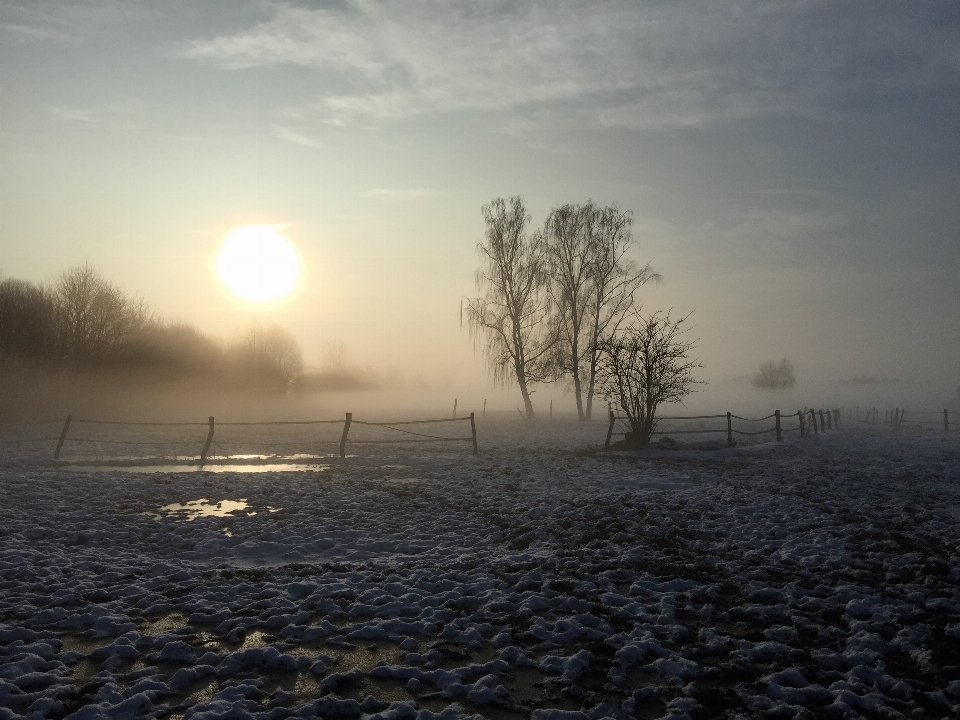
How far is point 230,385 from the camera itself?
56.6m

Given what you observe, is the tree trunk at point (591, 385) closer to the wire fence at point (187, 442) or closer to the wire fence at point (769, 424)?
the wire fence at point (769, 424)

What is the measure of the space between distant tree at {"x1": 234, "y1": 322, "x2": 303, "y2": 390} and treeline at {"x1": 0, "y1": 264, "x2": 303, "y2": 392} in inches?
125

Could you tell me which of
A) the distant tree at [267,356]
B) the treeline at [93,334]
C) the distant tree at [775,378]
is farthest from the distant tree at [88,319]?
the distant tree at [775,378]

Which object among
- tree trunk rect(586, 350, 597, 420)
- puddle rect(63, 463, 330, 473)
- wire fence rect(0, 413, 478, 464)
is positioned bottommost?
Answer: puddle rect(63, 463, 330, 473)

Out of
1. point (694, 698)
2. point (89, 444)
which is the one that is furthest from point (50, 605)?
point (89, 444)

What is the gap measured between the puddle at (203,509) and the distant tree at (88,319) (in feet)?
Result: 114

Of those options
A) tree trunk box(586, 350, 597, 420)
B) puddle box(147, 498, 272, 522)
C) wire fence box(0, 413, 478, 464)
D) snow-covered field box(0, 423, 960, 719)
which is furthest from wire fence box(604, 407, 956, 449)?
puddle box(147, 498, 272, 522)

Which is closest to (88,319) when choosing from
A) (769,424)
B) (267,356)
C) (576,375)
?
(267,356)

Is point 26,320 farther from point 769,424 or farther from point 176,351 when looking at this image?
point 769,424

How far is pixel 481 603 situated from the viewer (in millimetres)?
6605

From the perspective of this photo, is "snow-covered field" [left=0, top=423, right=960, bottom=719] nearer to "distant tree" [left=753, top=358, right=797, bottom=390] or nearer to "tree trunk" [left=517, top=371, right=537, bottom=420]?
"tree trunk" [left=517, top=371, right=537, bottom=420]

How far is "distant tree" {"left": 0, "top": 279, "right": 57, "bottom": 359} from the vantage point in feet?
120

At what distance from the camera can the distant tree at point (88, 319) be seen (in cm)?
3919

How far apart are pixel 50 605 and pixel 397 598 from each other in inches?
148
